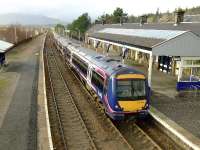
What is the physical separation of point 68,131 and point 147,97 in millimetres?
4284

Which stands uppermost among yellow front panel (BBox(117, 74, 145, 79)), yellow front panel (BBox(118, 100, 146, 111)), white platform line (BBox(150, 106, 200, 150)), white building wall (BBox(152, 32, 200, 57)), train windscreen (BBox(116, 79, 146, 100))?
white building wall (BBox(152, 32, 200, 57))

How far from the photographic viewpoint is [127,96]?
47.2 feet

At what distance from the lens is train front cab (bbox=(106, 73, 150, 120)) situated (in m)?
→ 14.2

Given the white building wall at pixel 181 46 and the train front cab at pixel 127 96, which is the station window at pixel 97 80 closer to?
the train front cab at pixel 127 96

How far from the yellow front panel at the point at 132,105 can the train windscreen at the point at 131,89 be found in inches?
7.7

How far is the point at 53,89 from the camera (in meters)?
23.6

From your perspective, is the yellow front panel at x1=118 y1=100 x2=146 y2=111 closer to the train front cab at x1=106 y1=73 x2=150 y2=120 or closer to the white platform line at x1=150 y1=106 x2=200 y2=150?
the train front cab at x1=106 y1=73 x2=150 y2=120

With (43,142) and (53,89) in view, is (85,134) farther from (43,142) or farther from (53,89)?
(53,89)

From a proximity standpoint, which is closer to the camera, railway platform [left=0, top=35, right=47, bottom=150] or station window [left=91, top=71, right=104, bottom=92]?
railway platform [left=0, top=35, right=47, bottom=150]

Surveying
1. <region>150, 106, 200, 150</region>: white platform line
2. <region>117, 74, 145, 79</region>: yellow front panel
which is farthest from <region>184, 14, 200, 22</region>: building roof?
<region>117, 74, 145, 79</region>: yellow front panel

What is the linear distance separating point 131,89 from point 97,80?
3248mm

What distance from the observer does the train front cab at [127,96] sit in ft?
46.6

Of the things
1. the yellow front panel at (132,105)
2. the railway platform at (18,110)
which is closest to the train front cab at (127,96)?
the yellow front panel at (132,105)

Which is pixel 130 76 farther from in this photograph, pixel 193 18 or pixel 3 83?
pixel 193 18
